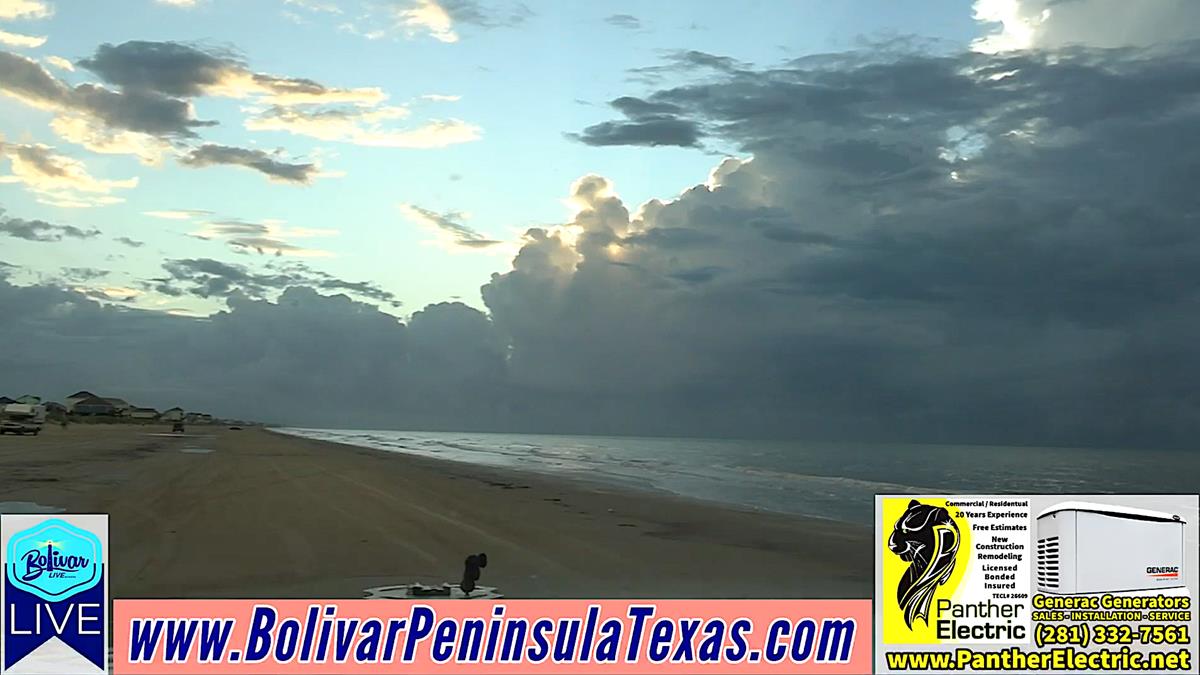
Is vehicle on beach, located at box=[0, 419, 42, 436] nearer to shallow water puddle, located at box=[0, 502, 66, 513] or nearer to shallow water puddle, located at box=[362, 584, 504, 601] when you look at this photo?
shallow water puddle, located at box=[0, 502, 66, 513]

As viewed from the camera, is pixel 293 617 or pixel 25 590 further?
pixel 293 617

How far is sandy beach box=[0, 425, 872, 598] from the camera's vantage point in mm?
13789

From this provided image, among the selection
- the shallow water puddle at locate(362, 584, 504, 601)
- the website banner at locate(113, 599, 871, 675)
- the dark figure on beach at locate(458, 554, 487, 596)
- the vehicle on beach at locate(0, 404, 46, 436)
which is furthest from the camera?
the vehicle on beach at locate(0, 404, 46, 436)

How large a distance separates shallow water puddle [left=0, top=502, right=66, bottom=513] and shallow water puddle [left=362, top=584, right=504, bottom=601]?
11905 millimetres

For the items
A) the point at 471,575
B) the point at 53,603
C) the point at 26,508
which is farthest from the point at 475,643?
the point at 26,508

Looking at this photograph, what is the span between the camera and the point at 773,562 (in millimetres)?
17156

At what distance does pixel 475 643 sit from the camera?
905 centimetres

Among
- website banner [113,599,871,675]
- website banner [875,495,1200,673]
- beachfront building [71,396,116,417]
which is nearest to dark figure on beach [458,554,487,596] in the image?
website banner [113,599,871,675]

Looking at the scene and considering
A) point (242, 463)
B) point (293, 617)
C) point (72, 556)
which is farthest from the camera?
point (242, 463)

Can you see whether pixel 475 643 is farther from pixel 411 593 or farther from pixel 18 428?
pixel 18 428

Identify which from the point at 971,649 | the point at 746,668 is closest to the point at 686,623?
the point at 746,668

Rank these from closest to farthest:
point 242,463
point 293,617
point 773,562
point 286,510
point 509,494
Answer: point 293,617
point 773,562
point 286,510
point 509,494
point 242,463

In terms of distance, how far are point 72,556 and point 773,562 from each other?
485 inches

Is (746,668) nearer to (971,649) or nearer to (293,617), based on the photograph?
(971,649)
